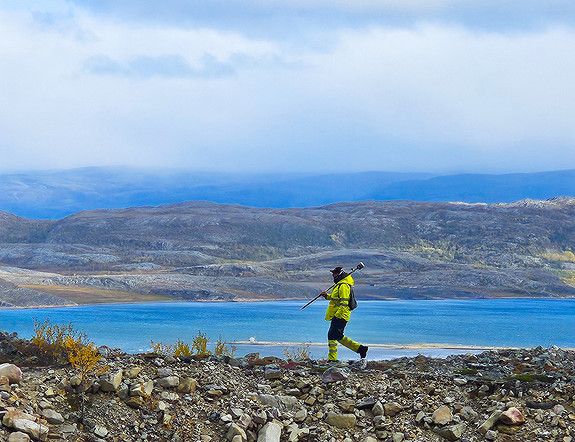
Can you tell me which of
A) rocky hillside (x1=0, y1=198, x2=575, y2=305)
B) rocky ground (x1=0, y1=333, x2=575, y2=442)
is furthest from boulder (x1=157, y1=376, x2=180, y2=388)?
rocky hillside (x1=0, y1=198, x2=575, y2=305)

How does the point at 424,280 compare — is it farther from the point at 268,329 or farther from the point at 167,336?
the point at 167,336

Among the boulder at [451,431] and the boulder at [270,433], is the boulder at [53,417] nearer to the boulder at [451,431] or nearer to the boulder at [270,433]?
the boulder at [270,433]

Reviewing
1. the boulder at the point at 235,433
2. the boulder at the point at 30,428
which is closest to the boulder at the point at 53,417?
the boulder at the point at 30,428

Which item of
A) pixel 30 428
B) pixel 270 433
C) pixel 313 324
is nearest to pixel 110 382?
pixel 30 428

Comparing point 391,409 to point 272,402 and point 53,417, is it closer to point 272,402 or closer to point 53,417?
point 272,402

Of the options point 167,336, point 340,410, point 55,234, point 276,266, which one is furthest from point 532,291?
point 340,410

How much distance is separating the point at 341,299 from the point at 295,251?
12521cm

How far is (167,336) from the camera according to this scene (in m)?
47.4

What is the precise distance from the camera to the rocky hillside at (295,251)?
330 feet

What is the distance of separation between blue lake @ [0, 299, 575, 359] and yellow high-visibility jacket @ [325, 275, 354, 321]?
20446 mm

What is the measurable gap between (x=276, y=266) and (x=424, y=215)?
54.7 metres

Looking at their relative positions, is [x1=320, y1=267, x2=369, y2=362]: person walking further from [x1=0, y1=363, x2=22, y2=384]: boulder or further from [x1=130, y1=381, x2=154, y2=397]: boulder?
[x1=0, y1=363, x2=22, y2=384]: boulder

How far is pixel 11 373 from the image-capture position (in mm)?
9188

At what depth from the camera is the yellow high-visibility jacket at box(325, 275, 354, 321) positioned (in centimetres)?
1284
